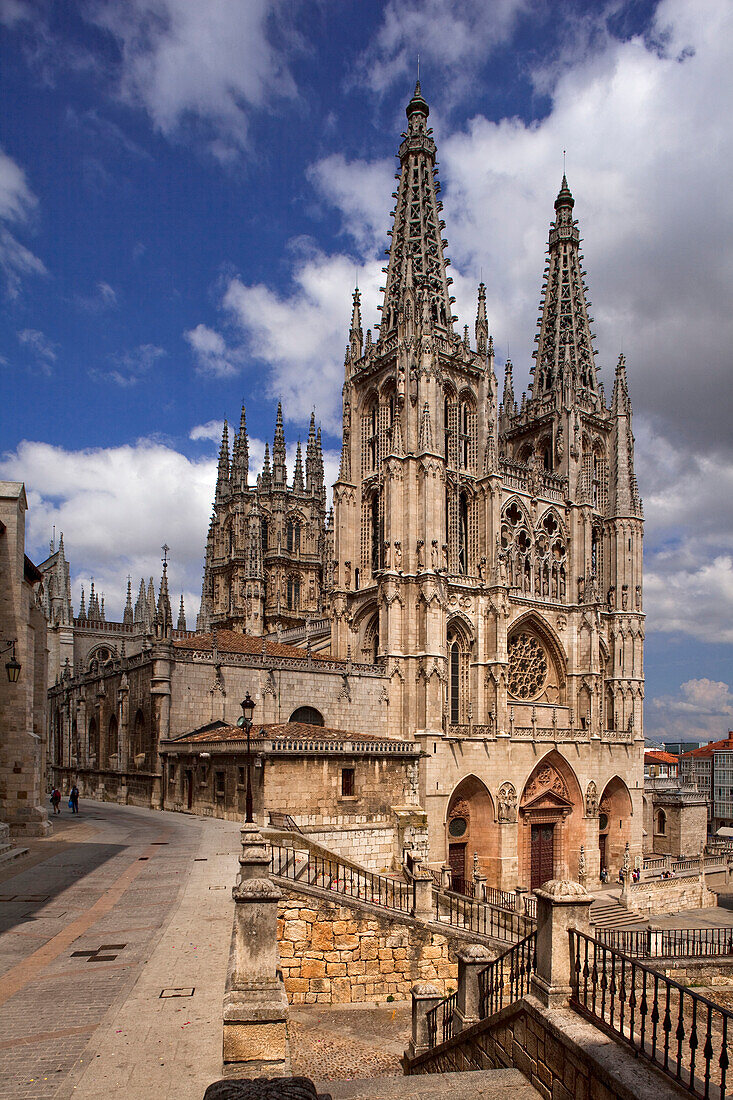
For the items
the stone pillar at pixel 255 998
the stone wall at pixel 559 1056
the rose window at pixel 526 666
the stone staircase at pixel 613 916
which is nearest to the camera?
the stone wall at pixel 559 1056

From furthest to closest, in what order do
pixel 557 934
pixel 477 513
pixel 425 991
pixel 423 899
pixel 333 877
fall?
pixel 477 513 → pixel 333 877 → pixel 423 899 → pixel 425 991 → pixel 557 934

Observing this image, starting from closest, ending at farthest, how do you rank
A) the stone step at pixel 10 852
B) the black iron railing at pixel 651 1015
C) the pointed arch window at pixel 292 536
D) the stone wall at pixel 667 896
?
the black iron railing at pixel 651 1015 → the stone step at pixel 10 852 → the stone wall at pixel 667 896 → the pointed arch window at pixel 292 536

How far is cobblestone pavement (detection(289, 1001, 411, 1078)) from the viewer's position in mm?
11525

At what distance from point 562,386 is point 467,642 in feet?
58.7

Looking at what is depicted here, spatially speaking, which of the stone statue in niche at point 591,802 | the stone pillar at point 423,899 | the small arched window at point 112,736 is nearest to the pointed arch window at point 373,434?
the small arched window at point 112,736

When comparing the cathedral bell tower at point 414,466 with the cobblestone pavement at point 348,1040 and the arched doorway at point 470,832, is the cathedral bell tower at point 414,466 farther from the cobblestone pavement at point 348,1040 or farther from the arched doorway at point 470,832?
the cobblestone pavement at point 348,1040

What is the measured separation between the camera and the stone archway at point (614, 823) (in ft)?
141

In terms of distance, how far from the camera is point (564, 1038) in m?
6.61

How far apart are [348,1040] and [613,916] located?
2433 cm

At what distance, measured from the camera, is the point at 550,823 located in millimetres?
39719

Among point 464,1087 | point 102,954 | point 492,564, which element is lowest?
point 102,954

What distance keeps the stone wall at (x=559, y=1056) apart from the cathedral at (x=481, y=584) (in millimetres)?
22644

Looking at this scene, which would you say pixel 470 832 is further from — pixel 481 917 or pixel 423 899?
pixel 423 899

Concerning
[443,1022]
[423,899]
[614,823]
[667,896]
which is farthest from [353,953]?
[614,823]
